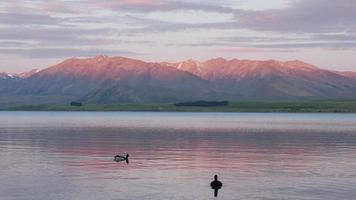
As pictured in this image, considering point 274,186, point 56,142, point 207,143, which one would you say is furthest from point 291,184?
point 56,142

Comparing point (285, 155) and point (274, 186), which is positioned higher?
point (285, 155)

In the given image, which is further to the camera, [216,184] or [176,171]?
[176,171]

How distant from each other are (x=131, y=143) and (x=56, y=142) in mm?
12526

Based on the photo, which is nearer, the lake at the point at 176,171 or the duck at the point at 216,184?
the lake at the point at 176,171

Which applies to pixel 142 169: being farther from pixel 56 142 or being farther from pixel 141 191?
pixel 56 142

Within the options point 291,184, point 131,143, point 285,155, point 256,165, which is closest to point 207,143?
point 131,143

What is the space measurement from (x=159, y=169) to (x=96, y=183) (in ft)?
38.6

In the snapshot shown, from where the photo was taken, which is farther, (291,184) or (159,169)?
(159,169)

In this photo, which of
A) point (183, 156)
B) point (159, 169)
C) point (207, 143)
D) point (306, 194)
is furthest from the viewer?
point (207, 143)

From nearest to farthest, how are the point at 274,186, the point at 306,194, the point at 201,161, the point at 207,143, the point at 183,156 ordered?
the point at 306,194
the point at 274,186
the point at 201,161
the point at 183,156
the point at 207,143

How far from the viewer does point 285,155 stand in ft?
277

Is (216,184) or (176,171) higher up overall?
(176,171)

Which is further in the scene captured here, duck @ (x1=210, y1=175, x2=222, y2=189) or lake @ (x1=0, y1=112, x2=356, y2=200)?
duck @ (x1=210, y1=175, x2=222, y2=189)

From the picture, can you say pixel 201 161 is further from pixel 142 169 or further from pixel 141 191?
pixel 141 191
